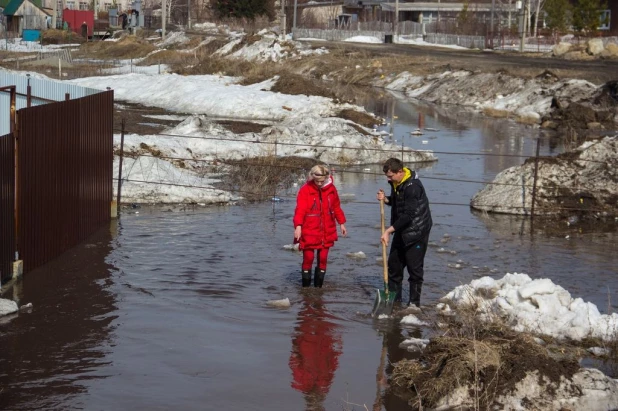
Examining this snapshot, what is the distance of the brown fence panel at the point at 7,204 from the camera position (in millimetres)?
10852

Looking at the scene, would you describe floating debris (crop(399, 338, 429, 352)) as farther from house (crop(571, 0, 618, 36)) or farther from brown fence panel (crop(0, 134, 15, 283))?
house (crop(571, 0, 618, 36))

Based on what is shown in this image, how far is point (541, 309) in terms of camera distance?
10.0m

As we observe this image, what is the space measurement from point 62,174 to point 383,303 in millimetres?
4980

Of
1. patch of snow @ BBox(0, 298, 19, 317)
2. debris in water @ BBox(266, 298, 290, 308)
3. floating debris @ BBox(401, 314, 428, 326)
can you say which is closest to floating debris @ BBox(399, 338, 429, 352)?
floating debris @ BBox(401, 314, 428, 326)

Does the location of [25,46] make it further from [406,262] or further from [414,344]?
[414,344]

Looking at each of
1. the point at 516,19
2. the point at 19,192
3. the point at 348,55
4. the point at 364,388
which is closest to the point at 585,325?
the point at 364,388

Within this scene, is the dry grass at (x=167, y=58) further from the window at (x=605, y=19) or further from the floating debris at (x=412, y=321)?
the floating debris at (x=412, y=321)

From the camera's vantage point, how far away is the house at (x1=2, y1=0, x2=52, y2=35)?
105688 millimetres

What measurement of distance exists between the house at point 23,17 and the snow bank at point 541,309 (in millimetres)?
101480

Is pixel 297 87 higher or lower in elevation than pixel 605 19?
lower

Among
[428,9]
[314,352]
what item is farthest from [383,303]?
[428,9]

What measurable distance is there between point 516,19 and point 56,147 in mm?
81663

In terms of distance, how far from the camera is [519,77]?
140 feet

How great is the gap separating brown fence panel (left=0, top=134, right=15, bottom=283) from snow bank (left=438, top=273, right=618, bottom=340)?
200 inches
